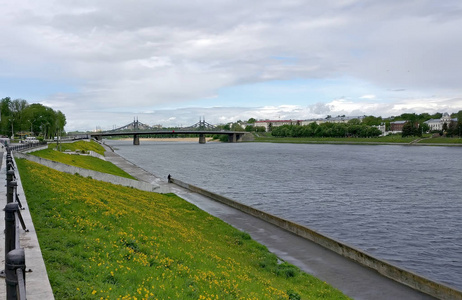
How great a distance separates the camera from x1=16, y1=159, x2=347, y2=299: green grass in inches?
333

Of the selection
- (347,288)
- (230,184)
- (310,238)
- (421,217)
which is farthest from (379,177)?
(347,288)

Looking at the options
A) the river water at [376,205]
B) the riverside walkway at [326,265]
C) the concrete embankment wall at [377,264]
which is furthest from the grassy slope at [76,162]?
the concrete embankment wall at [377,264]

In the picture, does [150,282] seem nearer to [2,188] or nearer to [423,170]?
[2,188]

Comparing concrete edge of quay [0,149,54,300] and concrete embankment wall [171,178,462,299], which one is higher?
concrete edge of quay [0,149,54,300]

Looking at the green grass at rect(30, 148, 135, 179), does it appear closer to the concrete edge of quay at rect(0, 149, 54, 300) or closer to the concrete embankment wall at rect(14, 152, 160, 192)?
the concrete embankment wall at rect(14, 152, 160, 192)

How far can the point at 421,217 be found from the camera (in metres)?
31.4

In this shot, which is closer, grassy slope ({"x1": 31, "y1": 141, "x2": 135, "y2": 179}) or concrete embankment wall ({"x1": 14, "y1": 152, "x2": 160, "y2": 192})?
concrete embankment wall ({"x1": 14, "y1": 152, "x2": 160, "y2": 192})

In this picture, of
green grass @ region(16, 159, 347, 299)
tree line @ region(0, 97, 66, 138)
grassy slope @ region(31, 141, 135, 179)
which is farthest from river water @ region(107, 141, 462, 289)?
tree line @ region(0, 97, 66, 138)

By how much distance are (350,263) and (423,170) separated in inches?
2081

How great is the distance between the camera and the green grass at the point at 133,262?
27.8 feet

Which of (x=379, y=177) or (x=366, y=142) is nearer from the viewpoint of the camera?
(x=379, y=177)

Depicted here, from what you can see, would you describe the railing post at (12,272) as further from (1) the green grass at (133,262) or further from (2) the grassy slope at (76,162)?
(2) the grassy slope at (76,162)

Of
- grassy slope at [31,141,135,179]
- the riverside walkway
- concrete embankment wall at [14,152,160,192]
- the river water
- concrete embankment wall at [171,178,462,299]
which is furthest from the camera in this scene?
grassy slope at [31,141,135,179]

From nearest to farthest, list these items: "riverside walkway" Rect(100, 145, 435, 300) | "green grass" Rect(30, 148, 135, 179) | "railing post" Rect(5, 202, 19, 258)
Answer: "railing post" Rect(5, 202, 19, 258) < "riverside walkway" Rect(100, 145, 435, 300) < "green grass" Rect(30, 148, 135, 179)
